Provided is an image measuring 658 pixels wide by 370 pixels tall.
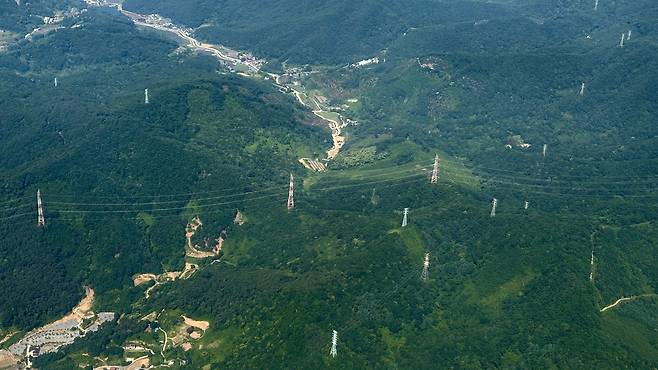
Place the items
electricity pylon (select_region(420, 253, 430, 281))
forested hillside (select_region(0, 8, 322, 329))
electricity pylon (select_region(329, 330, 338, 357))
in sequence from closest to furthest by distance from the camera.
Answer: electricity pylon (select_region(329, 330, 338, 357)), electricity pylon (select_region(420, 253, 430, 281)), forested hillside (select_region(0, 8, 322, 329))

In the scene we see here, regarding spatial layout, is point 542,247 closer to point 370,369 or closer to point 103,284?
point 370,369

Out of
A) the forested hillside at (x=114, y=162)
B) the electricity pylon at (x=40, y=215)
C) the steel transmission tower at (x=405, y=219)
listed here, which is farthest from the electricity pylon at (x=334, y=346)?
the electricity pylon at (x=40, y=215)

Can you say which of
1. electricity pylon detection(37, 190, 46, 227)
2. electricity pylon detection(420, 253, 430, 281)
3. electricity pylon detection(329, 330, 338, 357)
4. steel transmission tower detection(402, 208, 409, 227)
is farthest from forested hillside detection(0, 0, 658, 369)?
electricity pylon detection(329, 330, 338, 357)

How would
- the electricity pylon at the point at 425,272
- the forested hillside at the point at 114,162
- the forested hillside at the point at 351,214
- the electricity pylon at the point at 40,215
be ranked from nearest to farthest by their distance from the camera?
→ 1. the forested hillside at the point at 351,214
2. the electricity pylon at the point at 425,272
3. the forested hillside at the point at 114,162
4. the electricity pylon at the point at 40,215

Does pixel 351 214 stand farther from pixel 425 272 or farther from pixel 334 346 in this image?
pixel 334 346

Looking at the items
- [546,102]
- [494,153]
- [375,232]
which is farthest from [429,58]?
[375,232]

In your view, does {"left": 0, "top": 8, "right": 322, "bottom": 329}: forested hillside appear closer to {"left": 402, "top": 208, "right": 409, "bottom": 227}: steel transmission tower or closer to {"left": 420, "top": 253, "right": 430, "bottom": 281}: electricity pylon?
{"left": 402, "top": 208, "right": 409, "bottom": 227}: steel transmission tower

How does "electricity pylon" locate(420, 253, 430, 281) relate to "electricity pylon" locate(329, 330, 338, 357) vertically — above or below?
above

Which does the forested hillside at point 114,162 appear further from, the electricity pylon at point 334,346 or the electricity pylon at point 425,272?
the electricity pylon at point 334,346
